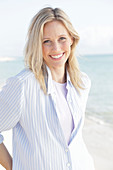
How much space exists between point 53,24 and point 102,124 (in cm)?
577

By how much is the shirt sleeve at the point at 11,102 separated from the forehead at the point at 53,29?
1.13 ft

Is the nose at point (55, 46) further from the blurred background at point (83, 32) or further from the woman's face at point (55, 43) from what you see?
the blurred background at point (83, 32)

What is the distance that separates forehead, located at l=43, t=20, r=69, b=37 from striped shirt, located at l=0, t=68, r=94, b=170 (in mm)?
260

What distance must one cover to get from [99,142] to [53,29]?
4609mm

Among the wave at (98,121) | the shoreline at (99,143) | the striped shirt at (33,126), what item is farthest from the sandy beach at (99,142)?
the striped shirt at (33,126)

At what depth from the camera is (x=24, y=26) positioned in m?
26.4

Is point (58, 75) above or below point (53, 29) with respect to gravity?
below

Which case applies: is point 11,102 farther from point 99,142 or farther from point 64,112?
point 99,142

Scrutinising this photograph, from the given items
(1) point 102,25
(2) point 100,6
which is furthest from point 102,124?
(1) point 102,25

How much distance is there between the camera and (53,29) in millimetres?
1615

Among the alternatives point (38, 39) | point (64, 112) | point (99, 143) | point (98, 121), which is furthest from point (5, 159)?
point (98, 121)

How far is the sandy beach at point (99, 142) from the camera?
465 centimetres

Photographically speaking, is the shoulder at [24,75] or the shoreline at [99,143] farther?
the shoreline at [99,143]

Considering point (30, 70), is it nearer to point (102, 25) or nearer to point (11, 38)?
point (11, 38)
